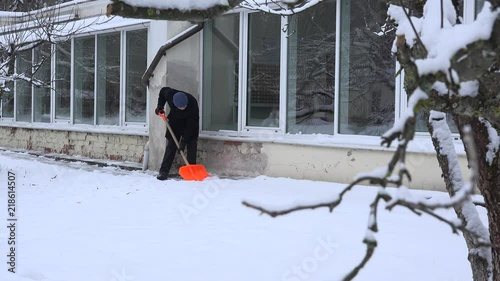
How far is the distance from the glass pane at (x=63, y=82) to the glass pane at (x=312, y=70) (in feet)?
20.4

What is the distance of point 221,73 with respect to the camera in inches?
381

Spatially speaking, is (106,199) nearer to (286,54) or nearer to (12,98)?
(286,54)

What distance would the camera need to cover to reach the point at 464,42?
4.77 feet

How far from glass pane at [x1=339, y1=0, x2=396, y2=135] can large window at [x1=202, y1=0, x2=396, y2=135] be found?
1 cm

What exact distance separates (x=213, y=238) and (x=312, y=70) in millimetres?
3639

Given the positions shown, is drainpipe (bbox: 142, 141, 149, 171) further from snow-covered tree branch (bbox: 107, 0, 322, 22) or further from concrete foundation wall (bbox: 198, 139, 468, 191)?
snow-covered tree branch (bbox: 107, 0, 322, 22)

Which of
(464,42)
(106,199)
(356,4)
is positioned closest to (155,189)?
(106,199)

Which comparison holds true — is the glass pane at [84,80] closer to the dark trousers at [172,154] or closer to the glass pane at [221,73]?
the glass pane at [221,73]

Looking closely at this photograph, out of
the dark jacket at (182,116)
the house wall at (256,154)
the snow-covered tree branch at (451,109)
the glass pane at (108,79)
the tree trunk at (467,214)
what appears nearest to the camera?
the snow-covered tree branch at (451,109)

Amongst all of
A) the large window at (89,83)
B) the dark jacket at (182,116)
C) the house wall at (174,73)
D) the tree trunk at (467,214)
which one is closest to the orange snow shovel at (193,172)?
the dark jacket at (182,116)

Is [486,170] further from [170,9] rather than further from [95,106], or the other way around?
[95,106]

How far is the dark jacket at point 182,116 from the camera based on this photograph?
30.2 ft

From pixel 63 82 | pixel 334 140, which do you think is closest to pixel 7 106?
pixel 63 82

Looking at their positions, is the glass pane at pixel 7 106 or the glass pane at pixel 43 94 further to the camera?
the glass pane at pixel 7 106
